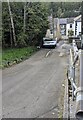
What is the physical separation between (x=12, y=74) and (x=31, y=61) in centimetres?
509

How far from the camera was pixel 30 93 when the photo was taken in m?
9.19

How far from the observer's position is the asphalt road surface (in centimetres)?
677

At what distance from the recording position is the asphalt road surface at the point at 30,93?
6770 mm

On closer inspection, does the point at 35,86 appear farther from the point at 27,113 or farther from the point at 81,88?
the point at 81,88

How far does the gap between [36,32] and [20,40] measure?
2060 mm

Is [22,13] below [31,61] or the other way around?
the other way around

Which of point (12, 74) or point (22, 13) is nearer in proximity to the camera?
point (12, 74)

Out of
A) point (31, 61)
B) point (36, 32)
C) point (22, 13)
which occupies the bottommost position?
point (31, 61)

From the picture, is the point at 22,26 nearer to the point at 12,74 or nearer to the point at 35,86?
the point at 12,74

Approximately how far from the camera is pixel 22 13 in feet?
80.9

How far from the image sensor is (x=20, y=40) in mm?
23547

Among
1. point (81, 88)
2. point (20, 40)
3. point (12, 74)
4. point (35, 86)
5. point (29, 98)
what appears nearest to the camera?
point (81, 88)

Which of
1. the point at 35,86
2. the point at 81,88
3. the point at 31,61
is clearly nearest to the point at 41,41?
the point at 31,61

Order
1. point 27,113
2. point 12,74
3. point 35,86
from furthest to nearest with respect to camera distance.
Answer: point 12,74 → point 35,86 → point 27,113
